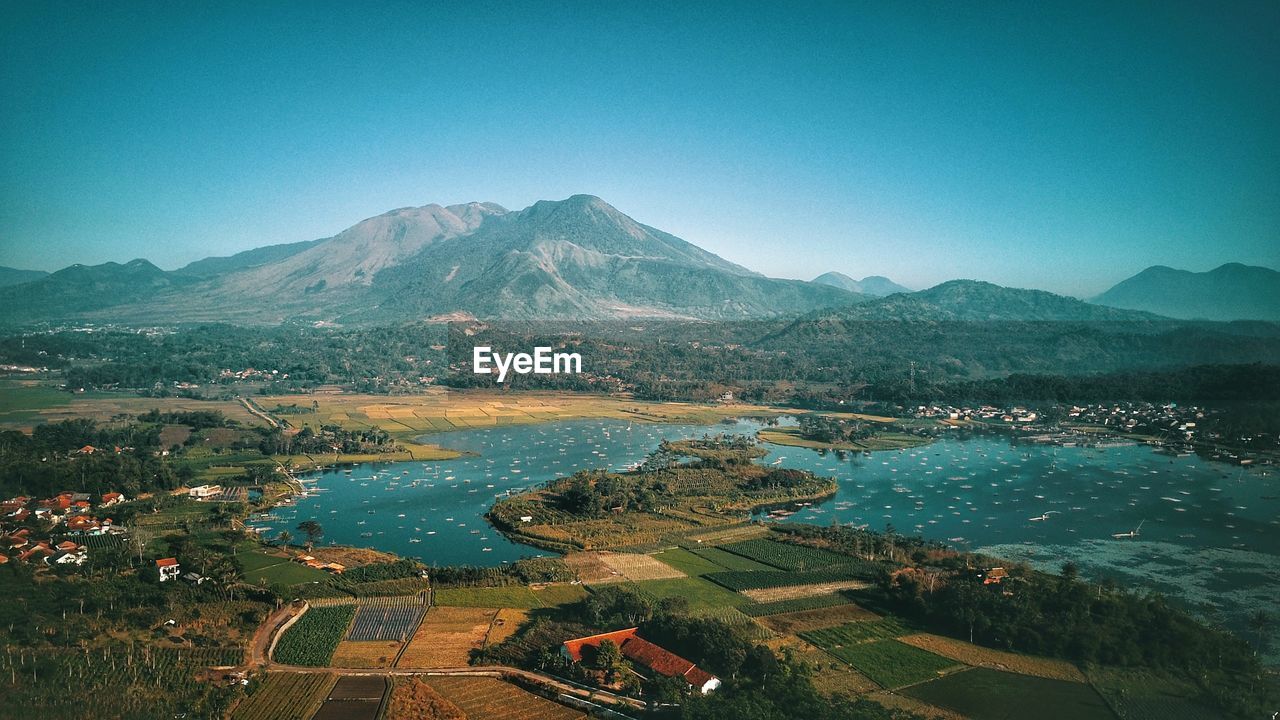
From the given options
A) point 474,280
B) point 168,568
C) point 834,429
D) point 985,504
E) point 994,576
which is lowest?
point 985,504

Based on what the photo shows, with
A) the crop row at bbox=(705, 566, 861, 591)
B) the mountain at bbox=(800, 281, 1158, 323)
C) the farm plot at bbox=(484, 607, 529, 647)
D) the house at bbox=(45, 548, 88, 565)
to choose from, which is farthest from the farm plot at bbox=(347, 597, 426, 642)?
the mountain at bbox=(800, 281, 1158, 323)

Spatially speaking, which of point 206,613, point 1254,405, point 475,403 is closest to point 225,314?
point 475,403

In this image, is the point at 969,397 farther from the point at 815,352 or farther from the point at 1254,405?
the point at 815,352

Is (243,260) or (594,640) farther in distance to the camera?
(243,260)

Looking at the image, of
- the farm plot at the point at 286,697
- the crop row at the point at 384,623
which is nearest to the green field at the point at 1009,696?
the crop row at the point at 384,623

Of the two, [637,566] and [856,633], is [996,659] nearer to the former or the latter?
[856,633]

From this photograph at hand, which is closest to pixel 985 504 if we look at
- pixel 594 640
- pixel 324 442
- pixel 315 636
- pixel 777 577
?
pixel 777 577
